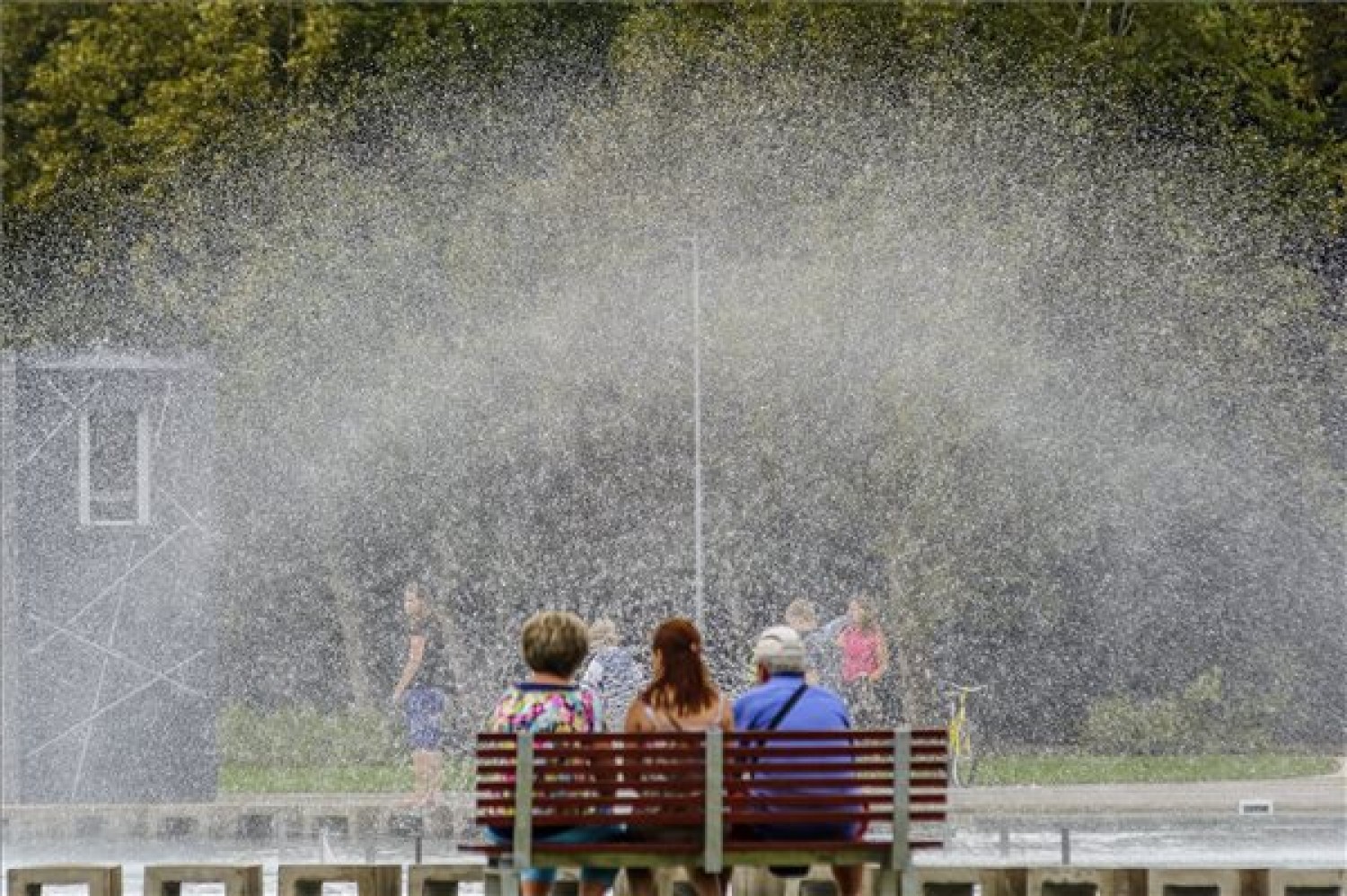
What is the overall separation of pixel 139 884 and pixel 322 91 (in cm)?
2780

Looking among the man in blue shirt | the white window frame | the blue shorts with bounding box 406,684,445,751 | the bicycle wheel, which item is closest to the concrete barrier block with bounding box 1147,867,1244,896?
the man in blue shirt

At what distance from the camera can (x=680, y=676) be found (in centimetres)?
1302

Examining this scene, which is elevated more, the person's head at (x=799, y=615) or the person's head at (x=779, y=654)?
the person's head at (x=799, y=615)

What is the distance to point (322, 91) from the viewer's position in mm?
45312

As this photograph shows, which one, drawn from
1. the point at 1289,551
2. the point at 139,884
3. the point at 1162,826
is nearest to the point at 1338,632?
the point at 1289,551

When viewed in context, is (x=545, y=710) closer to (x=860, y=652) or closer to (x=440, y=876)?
(x=440, y=876)

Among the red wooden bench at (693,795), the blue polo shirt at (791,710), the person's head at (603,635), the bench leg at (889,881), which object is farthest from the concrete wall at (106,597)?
the bench leg at (889,881)

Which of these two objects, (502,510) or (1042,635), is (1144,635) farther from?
(502,510)

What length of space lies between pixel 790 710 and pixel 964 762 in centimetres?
1858

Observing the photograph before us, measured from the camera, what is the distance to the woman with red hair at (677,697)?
510 inches

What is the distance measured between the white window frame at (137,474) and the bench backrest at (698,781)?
1109 centimetres

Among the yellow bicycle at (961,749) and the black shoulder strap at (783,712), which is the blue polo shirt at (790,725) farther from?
the yellow bicycle at (961,749)

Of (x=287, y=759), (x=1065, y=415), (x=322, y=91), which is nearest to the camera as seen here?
(x=287, y=759)

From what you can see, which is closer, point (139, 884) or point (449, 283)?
point (139, 884)
